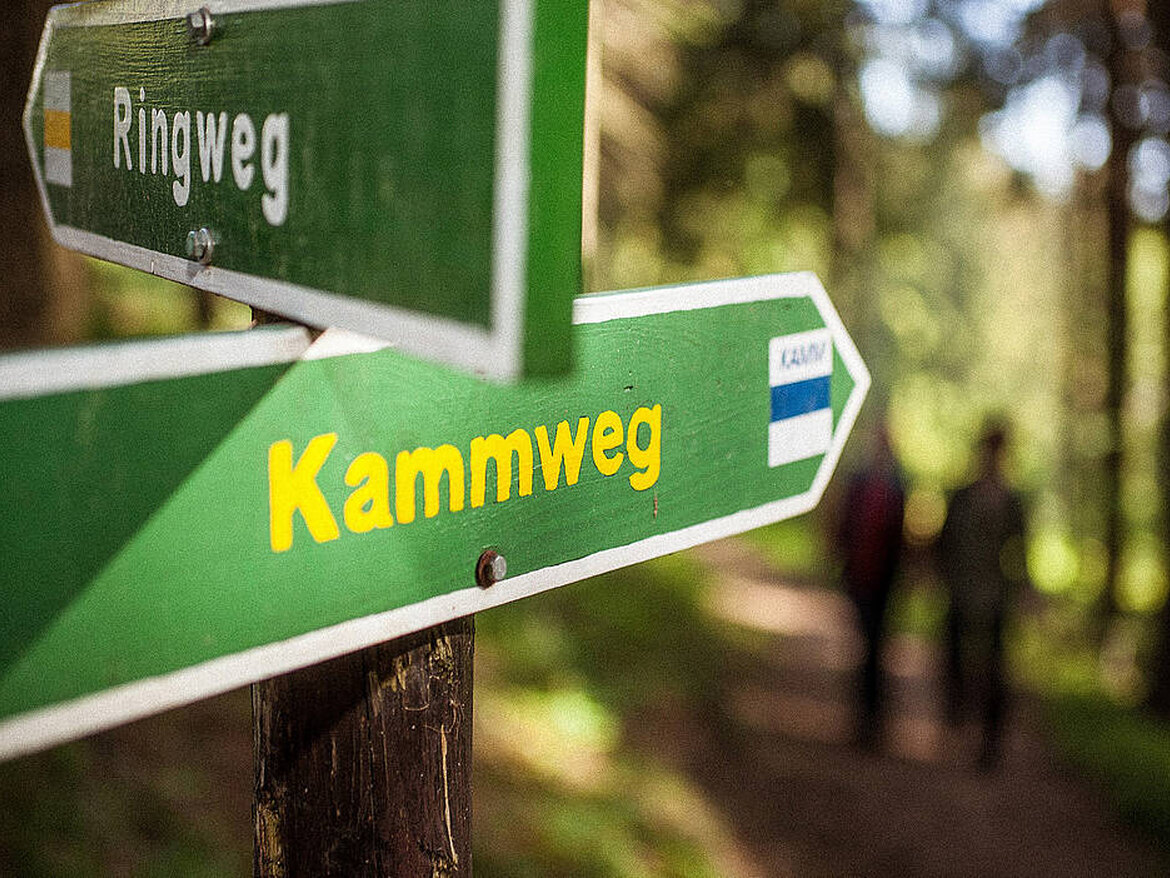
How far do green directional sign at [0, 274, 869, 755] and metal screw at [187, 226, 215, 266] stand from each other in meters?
0.22

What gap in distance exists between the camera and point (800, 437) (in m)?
1.72

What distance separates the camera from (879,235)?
1825cm

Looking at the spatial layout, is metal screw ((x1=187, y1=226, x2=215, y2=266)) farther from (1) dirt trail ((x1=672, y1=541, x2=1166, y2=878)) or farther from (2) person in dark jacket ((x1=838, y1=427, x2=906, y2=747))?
(2) person in dark jacket ((x1=838, y1=427, x2=906, y2=747))

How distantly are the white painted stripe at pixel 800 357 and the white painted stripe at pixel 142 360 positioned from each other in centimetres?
84

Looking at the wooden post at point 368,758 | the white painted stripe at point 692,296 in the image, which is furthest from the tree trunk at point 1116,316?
the wooden post at point 368,758

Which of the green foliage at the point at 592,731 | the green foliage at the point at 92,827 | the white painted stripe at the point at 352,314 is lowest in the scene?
the green foliage at the point at 592,731

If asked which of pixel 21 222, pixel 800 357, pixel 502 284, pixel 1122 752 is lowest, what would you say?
pixel 1122 752

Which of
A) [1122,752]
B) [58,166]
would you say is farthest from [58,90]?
[1122,752]

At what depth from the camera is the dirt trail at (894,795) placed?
222 inches

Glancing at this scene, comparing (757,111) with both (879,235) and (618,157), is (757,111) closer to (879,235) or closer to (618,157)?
(618,157)

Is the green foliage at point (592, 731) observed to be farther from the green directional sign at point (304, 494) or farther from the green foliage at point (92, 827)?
the green directional sign at point (304, 494)

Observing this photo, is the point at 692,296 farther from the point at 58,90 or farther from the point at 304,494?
the point at 58,90

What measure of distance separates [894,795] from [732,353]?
17.8 ft

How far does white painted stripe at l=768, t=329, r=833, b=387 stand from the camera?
1.66 m
